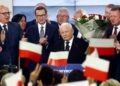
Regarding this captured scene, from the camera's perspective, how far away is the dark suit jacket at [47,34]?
11.1m

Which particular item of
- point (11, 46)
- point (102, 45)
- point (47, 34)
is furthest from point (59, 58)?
point (47, 34)

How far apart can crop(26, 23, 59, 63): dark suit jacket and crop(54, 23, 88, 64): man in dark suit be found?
457 millimetres

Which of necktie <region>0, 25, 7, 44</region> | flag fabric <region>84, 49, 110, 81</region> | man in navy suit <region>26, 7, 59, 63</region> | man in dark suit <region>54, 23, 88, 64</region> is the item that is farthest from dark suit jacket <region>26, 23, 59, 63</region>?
flag fabric <region>84, 49, 110, 81</region>

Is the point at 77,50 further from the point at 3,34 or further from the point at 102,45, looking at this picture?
the point at 3,34

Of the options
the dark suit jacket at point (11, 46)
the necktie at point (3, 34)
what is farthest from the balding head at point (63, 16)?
the necktie at point (3, 34)

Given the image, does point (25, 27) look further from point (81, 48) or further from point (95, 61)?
point (95, 61)

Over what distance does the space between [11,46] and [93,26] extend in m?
1.68

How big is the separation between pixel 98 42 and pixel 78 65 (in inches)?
32.3

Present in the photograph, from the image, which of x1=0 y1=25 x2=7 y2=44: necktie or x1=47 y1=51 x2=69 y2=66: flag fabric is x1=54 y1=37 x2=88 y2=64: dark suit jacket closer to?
x1=0 y1=25 x2=7 y2=44: necktie

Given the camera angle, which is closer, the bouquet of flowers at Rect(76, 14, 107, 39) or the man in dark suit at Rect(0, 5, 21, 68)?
the bouquet of flowers at Rect(76, 14, 107, 39)

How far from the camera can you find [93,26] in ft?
33.4

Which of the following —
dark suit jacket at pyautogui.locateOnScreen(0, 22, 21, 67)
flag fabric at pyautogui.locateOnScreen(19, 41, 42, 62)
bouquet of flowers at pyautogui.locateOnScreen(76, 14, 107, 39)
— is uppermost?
bouquet of flowers at pyautogui.locateOnScreen(76, 14, 107, 39)

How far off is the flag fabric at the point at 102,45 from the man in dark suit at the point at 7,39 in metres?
2.06

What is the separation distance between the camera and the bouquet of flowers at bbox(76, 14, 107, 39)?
400 inches
